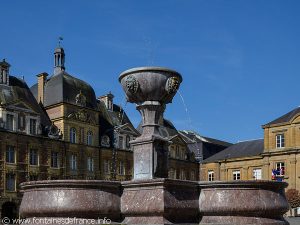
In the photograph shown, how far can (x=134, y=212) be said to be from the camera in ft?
38.2

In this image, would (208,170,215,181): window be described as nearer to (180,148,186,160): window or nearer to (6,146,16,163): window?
(180,148,186,160): window

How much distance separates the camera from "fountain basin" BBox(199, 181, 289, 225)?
12.0m

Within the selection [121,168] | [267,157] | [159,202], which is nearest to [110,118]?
[121,168]

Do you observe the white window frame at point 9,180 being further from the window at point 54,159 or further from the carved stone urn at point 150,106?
the carved stone urn at point 150,106

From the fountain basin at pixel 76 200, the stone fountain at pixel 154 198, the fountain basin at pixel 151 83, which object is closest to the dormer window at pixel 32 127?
the fountain basin at pixel 151 83

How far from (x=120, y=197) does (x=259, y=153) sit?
4768cm

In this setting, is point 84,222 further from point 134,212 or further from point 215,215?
point 215,215

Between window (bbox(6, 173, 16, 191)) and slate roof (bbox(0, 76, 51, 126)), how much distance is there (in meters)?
5.88

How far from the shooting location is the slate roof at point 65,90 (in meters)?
49.4

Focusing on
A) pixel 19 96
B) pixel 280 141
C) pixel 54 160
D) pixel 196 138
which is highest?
pixel 19 96

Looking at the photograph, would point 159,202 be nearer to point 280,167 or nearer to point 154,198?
point 154,198

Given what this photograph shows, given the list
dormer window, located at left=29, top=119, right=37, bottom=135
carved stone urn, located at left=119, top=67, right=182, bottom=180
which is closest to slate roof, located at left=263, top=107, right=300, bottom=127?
dormer window, located at left=29, top=119, right=37, bottom=135

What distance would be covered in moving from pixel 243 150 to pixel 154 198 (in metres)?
50.7

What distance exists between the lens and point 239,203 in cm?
1198
